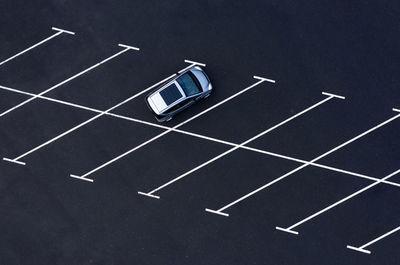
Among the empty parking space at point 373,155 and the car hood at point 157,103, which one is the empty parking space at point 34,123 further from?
the empty parking space at point 373,155

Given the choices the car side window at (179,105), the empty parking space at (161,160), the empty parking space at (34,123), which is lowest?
the empty parking space at (161,160)

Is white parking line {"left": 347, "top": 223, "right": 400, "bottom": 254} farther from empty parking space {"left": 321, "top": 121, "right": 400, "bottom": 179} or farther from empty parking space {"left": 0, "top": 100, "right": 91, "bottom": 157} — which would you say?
empty parking space {"left": 0, "top": 100, "right": 91, "bottom": 157}

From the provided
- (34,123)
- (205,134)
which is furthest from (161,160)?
(34,123)

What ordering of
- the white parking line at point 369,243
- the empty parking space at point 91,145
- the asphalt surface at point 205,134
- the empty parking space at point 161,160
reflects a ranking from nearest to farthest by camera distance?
the white parking line at point 369,243
the asphalt surface at point 205,134
the empty parking space at point 161,160
the empty parking space at point 91,145

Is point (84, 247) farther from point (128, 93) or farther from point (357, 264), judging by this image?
point (357, 264)

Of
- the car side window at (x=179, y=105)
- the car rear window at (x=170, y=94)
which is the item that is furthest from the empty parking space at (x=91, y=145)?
the car rear window at (x=170, y=94)

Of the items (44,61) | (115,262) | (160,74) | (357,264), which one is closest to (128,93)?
(160,74)

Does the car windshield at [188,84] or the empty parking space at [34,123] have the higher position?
the empty parking space at [34,123]

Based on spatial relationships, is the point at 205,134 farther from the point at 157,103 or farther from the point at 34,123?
the point at 34,123
